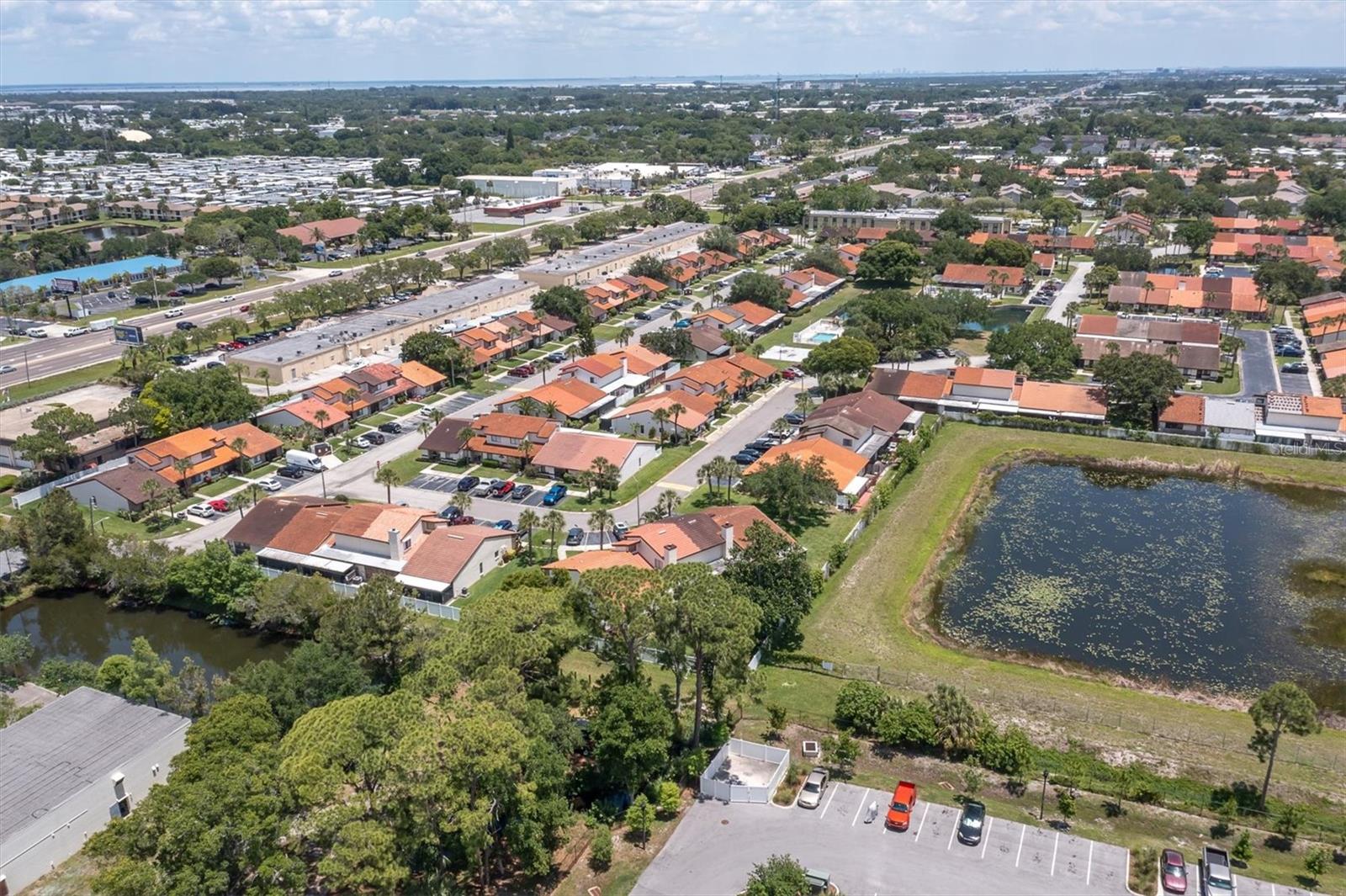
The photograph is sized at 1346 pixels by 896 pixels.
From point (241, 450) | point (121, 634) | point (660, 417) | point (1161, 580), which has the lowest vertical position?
point (121, 634)

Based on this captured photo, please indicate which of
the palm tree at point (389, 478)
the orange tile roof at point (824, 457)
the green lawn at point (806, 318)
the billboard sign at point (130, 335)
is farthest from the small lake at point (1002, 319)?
the billboard sign at point (130, 335)

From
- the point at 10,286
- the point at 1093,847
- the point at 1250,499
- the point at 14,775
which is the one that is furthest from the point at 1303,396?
the point at 10,286

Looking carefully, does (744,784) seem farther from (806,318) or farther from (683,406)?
(806,318)

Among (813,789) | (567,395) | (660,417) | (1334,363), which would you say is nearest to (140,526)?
(567,395)

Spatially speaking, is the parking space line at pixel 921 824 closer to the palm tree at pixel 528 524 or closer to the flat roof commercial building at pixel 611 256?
the palm tree at pixel 528 524

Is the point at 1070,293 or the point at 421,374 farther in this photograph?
the point at 1070,293

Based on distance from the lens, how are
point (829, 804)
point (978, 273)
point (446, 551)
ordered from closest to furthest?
point (829, 804) < point (446, 551) < point (978, 273)
